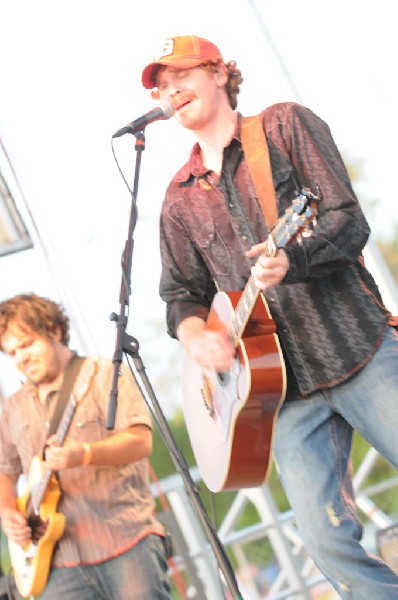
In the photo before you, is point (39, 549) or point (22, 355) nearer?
point (39, 549)

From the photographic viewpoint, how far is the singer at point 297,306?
1.98 metres

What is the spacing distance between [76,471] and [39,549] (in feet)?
0.87

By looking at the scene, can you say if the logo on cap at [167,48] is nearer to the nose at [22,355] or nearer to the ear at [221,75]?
the ear at [221,75]

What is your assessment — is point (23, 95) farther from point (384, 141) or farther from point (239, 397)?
point (239, 397)

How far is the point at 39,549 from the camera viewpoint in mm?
2797

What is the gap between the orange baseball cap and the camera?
2.34 meters

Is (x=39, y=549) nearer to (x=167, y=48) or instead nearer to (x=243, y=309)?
(x=243, y=309)

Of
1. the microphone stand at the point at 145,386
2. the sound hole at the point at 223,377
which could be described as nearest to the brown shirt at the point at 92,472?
the microphone stand at the point at 145,386

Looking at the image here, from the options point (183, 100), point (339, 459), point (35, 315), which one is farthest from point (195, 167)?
point (35, 315)

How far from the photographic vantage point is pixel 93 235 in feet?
13.8

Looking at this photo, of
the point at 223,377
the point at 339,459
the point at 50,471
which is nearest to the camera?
the point at 339,459

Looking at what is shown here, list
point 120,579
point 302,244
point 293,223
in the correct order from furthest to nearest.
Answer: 1. point 120,579
2. point 302,244
3. point 293,223

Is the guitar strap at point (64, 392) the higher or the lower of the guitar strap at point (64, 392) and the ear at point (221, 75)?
the lower

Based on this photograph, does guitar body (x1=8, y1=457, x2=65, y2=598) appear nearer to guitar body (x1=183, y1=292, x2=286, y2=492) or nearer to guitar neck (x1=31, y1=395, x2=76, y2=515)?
guitar neck (x1=31, y1=395, x2=76, y2=515)
